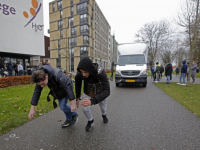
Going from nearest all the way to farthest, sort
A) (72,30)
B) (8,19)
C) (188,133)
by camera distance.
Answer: (188,133) < (8,19) < (72,30)

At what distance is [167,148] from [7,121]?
3.59 m

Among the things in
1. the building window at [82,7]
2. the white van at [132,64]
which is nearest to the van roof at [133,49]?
the white van at [132,64]

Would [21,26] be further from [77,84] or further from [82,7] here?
[82,7]

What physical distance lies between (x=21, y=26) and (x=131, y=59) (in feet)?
→ 47.6

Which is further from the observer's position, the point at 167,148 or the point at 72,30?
the point at 72,30

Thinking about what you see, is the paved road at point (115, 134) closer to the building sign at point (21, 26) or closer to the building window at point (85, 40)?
the building sign at point (21, 26)

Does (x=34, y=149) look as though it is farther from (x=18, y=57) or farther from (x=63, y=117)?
(x=18, y=57)

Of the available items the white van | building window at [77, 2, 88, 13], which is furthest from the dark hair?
building window at [77, 2, 88, 13]

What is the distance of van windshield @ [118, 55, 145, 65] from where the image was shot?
8.38m

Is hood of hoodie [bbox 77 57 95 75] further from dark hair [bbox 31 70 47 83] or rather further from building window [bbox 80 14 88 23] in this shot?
building window [bbox 80 14 88 23]

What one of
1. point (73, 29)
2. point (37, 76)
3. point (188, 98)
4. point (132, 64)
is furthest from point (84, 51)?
point (37, 76)

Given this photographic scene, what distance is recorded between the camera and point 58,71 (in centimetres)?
228

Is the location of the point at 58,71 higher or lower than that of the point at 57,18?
lower

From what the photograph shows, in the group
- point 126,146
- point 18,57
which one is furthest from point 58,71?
point 18,57
